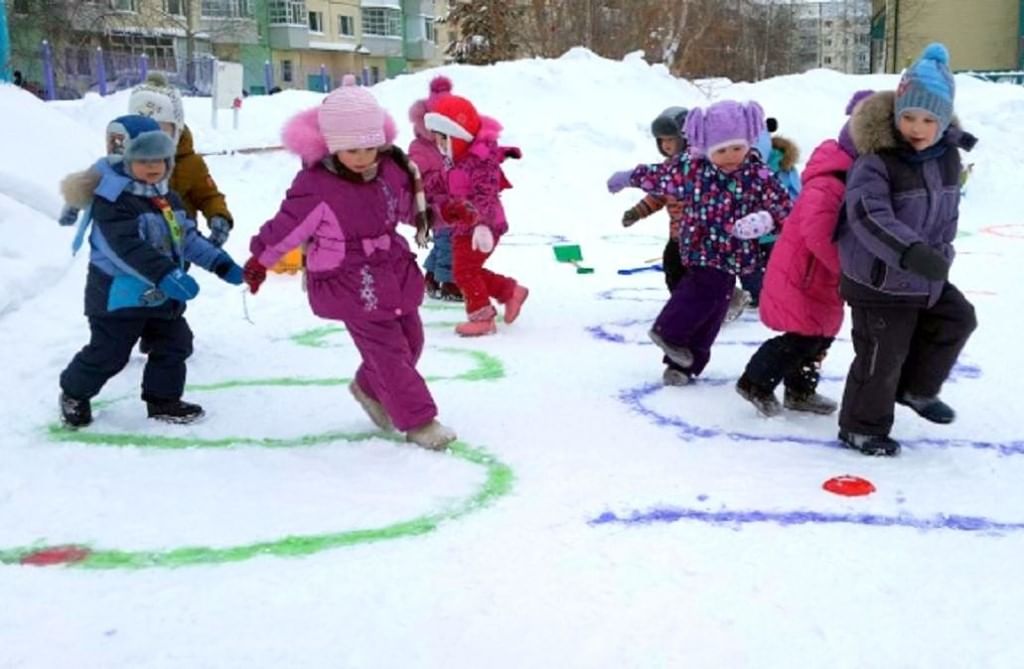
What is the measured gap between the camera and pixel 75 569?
9.45 ft

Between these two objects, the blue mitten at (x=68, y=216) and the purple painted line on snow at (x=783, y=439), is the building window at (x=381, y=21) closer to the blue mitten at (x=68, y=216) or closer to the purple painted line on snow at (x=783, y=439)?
the blue mitten at (x=68, y=216)

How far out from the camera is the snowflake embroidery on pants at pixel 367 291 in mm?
3812

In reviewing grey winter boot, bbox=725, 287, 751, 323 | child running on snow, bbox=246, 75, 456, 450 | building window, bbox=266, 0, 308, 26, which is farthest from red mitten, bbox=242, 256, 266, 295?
building window, bbox=266, 0, 308, 26

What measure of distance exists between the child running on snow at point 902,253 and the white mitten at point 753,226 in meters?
0.54

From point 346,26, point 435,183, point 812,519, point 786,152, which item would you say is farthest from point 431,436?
point 346,26

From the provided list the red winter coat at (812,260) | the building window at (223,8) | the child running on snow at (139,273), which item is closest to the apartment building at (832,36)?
the building window at (223,8)

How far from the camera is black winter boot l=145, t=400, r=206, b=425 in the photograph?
432 centimetres

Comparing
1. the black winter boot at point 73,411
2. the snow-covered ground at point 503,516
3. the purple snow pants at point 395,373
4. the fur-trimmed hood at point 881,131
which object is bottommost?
the snow-covered ground at point 503,516

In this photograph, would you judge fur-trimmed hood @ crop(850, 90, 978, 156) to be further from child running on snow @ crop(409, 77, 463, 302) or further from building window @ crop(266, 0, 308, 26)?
building window @ crop(266, 0, 308, 26)

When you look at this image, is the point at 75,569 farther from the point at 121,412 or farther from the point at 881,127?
the point at 881,127

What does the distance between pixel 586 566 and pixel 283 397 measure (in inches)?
91.0

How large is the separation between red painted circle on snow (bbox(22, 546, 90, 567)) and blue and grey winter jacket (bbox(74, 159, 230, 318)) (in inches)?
52.3

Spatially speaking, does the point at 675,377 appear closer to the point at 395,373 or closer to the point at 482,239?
the point at 395,373

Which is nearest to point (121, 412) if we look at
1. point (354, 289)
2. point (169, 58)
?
point (354, 289)
